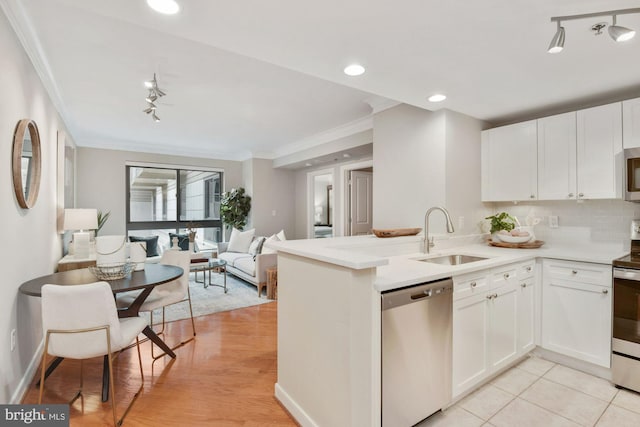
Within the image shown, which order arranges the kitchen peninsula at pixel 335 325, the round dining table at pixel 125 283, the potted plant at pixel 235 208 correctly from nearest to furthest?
the kitchen peninsula at pixel 335 325 < the round dining table at pixel 125 283 < the potted plant at pixel 235 208

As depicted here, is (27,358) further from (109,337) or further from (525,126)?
(525,126)

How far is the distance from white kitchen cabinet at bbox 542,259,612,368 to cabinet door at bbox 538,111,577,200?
71 cm

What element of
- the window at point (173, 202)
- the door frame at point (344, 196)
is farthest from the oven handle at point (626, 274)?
the window at point (173, 202)

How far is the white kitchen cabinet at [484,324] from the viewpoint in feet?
6.48

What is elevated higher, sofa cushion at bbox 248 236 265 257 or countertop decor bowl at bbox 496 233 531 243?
countertop decor bowl at bbox 496 233 531 243

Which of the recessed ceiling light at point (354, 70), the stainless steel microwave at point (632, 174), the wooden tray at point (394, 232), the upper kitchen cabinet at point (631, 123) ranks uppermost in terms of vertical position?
the recessed ceiling light at point (354, 70)

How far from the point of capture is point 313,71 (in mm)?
2246

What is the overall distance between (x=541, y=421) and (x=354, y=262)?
167 cm

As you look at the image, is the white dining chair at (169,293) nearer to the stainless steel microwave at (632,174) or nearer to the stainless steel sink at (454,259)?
the stainless steel sink at (454,259)

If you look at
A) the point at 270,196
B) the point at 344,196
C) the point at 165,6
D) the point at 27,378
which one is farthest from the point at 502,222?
the point at 270,196

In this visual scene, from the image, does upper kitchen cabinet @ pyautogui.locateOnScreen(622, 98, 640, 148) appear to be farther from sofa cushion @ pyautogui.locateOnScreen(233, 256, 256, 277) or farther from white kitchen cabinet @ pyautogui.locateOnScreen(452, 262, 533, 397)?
sofa cushion @ pyautogui.locateOnScreen(233, 256, 256, 277)

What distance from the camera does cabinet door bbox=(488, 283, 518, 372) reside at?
7.30ft

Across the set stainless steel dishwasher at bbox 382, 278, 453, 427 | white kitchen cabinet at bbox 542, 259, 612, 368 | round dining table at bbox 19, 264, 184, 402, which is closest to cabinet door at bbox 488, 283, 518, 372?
white kitchen cabinet at bbox 542, 259, 612, 368

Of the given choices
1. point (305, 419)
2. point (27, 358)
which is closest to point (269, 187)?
point (27, 358)
